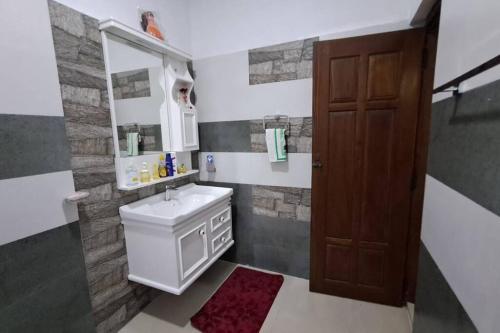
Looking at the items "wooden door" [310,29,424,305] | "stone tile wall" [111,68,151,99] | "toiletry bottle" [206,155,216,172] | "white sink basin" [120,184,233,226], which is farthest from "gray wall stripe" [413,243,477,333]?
"stone tile wall" [111,68,151,99]

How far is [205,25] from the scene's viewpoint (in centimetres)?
227

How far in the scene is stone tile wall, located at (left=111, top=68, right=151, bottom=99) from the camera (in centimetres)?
167

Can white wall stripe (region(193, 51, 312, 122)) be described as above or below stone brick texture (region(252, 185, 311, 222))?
above

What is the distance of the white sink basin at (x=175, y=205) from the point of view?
156cm

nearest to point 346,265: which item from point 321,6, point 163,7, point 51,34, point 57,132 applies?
point 321,6

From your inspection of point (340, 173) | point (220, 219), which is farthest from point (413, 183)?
point (220, 219)

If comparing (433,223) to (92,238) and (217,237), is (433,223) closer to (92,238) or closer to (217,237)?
(217,237)

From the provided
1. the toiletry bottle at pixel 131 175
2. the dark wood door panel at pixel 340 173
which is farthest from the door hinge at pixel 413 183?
the toiletry bottle at pixel 131 175

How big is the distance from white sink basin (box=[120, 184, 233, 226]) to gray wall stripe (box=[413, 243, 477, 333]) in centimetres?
144

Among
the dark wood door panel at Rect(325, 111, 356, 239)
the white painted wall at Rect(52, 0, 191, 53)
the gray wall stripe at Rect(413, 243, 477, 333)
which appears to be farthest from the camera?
the dark wood door panel at Rect(325, 111, 356, 239)

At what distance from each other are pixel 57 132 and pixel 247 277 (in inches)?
78.0

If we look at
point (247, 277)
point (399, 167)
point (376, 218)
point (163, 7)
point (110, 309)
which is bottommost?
point (247, 277)

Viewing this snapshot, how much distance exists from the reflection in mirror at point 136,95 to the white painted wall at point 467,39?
77.0 inches

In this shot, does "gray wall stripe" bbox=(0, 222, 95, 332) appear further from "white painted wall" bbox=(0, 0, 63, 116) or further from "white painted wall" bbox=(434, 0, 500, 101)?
"white painted wall" bbox=(434, 0, 500, 101)
